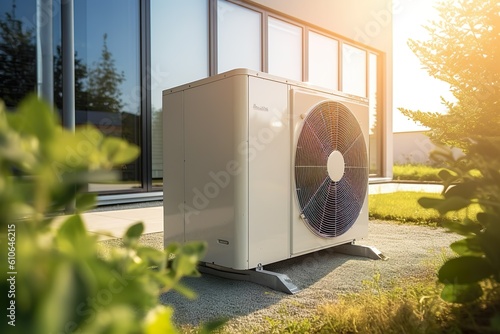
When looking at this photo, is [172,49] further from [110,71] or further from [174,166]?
[174,166]

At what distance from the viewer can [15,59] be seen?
4.80 meters

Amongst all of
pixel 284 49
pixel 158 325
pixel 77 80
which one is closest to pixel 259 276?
pixel 158 325

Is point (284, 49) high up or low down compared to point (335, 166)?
up

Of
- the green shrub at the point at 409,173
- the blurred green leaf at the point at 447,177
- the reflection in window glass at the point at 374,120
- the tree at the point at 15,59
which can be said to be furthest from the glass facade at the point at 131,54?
the green shrub at the point at 409,173

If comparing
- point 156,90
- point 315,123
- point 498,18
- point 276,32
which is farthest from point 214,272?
point 276,32

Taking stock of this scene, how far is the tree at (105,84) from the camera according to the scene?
5.46 metres

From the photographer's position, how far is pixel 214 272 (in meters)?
2.81

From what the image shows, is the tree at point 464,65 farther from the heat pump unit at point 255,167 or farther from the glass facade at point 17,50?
the glass facade at point 17,50

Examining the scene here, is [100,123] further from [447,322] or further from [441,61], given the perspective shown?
[447,322]

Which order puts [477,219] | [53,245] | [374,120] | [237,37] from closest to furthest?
[53,245] → [477,219] → [237,37] → [374,120]

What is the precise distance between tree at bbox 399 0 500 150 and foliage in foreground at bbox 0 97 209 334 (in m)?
2.36

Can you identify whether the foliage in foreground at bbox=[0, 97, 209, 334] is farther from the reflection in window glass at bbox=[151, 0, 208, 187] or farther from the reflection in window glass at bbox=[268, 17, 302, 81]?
the reflection in window glass at bbox=[268, 17, 302, 81]

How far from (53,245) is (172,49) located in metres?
6.31

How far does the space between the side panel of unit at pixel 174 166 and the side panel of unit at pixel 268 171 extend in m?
0.59
